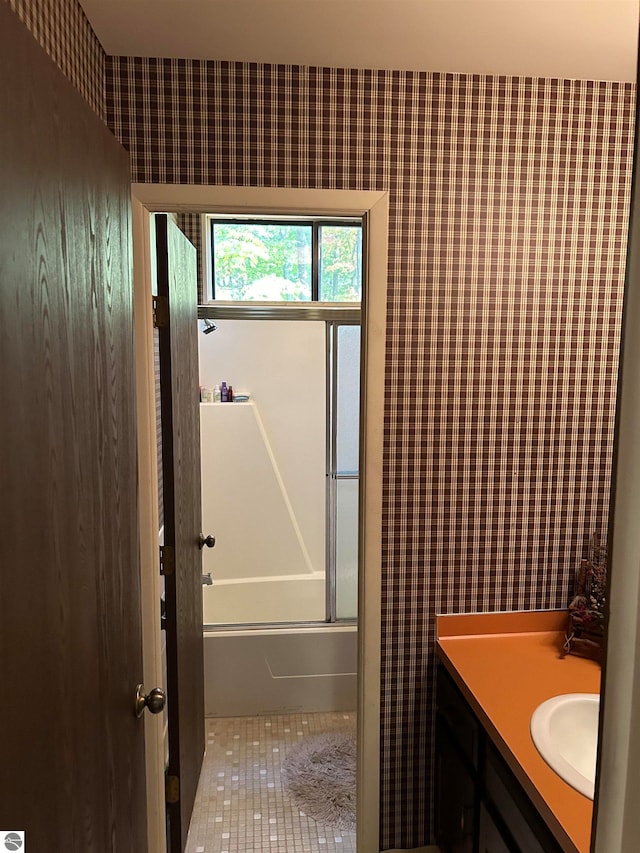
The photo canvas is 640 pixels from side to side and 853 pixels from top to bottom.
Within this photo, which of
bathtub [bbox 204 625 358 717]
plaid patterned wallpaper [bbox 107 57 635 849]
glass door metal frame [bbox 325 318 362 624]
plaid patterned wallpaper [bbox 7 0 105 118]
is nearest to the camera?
plaid patterned wallpaper [bbox 7 0 105 118]

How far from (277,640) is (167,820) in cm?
91

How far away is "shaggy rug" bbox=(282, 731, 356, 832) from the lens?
225 centimetres

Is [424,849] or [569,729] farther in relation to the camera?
[424,849]

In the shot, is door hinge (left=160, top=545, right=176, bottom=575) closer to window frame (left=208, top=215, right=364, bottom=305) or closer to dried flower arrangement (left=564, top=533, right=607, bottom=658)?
dried flower arrangement (left=564, top=533, right=607, bottom=658)

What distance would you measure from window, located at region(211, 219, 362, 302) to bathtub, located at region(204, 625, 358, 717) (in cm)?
195

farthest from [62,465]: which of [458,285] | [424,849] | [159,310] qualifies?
[424,849]

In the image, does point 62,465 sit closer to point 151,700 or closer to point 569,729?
point 151,700

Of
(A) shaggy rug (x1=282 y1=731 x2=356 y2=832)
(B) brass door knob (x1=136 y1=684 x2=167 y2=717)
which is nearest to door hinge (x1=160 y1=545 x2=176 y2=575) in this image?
(B) brass door knob (x1=136 y1=684 x2=167 y2=717)

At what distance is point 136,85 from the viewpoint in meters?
1.66

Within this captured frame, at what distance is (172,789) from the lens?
1.94 metres

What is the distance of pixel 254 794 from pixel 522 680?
49.7 inches

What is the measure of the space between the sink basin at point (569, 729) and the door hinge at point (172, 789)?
1.16 meters

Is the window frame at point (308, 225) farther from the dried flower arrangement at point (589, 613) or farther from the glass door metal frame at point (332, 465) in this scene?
the dried flower arrangement at point (589, 613)

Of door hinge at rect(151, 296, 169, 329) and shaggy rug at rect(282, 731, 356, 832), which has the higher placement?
door hinge at rect(151, 296, 169, 329)
